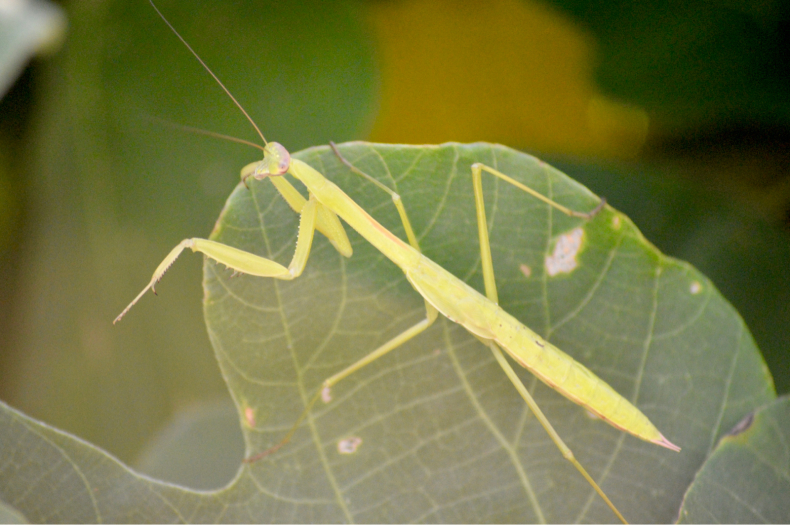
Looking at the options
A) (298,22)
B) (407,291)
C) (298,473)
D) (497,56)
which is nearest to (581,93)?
(497,56)

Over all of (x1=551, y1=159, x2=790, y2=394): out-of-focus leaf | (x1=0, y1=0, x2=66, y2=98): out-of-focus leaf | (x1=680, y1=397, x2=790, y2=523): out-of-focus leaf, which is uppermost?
(x1=0, y1=0, x2=66, y2=98): out-of-focus leaf

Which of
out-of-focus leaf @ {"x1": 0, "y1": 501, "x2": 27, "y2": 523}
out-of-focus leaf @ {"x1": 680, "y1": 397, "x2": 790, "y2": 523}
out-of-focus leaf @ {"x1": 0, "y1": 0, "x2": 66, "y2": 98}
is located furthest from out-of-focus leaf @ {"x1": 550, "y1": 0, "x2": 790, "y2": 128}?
out-of-focus leaf @ {"x1": 0, "y1": 501, "x2": 27, "y2": 523}

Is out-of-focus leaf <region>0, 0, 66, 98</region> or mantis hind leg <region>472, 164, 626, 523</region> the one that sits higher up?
out-of-focus leaf <region>0, 0, 66, 98</region>

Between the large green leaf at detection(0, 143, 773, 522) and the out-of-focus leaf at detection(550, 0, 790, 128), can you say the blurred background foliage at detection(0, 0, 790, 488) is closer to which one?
the out-of-focus leaf at detection(550, 0, 790, 128)

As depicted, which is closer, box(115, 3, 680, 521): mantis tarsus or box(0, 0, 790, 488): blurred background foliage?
box(115, 3, 680, 521): mantis tarsus

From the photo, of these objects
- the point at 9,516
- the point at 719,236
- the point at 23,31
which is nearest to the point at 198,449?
the point at 9,516

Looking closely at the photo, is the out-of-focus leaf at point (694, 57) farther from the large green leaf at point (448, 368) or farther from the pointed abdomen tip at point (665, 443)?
the pointed abdomen tip at point (665, 443)

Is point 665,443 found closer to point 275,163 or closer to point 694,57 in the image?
point 275,163
